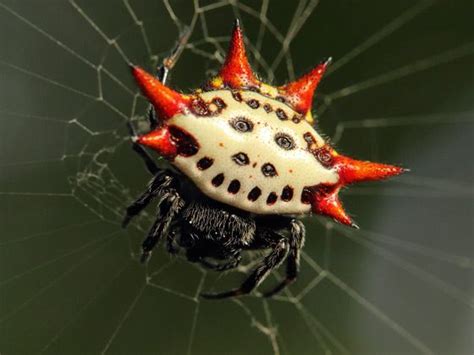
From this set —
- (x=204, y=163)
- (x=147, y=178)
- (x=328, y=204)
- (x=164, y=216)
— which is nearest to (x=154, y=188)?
(x=164, y=216)

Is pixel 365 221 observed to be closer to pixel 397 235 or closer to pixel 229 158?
pixel 397 235

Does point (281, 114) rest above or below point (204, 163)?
above

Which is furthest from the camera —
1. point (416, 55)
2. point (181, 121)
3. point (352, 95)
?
point (416, 55)

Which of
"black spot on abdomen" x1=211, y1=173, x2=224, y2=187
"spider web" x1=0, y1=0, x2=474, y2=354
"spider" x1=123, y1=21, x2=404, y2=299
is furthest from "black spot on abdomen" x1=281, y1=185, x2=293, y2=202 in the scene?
"spider web" x1=0, y1=0, x2=474, y2=354

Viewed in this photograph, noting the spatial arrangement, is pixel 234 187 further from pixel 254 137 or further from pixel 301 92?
pixel 301 92

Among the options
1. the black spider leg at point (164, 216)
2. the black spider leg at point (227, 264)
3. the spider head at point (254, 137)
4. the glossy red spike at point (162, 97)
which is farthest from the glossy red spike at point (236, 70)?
the black spider leg at point (227, 264)

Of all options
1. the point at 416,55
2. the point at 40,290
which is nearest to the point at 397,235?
the point at 416,55

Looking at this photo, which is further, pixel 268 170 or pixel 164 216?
pixel 164 216
